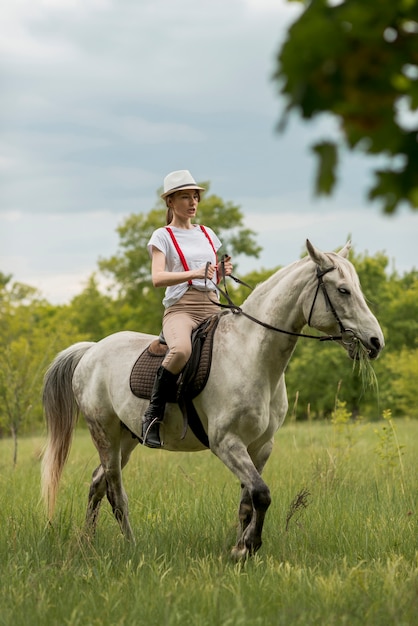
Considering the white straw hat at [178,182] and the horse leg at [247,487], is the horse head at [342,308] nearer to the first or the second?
the horse leg at [247,487]

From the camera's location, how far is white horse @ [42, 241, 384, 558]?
603 centimetres

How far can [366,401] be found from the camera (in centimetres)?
3806

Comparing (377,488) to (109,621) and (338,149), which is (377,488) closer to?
(109,621)

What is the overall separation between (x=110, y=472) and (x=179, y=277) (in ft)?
6.99

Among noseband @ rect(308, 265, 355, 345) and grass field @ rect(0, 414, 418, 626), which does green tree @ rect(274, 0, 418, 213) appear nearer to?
grass field @ rect(0, 414, 418, 626)

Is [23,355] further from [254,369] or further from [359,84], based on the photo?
[359,84]

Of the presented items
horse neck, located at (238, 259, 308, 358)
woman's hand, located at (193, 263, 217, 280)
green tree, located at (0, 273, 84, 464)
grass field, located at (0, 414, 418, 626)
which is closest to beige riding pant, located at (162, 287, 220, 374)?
woman's hand, located at (193, 263, 217, 280)

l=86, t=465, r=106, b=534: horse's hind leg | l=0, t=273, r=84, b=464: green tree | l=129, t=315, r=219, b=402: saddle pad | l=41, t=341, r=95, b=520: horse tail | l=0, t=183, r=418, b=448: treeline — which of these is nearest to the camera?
l=129, t=315, r=219, b=402: saddle pad

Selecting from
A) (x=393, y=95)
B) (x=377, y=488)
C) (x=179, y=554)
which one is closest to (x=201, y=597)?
(x=179, y=554)

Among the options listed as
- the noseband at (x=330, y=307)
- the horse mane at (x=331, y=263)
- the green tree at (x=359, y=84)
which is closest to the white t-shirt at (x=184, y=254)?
the horse mane at (x=331, y=263)

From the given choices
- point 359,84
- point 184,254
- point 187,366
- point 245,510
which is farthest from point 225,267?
point 359,84

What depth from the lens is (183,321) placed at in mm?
6766

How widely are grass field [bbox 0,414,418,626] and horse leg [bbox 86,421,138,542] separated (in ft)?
0.57

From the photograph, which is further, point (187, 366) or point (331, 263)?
point (187, 366)
